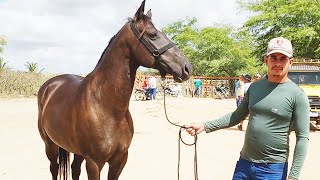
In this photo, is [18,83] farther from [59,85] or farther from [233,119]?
[233,119]

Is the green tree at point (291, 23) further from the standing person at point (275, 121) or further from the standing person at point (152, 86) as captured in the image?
the standing person at point (275, 121)

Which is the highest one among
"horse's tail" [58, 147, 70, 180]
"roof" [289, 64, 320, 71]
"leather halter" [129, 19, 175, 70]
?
"roof" [289, 64, 320, 71]

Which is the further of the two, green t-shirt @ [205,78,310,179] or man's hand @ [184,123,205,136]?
man's hand @ [184,123,205,136]

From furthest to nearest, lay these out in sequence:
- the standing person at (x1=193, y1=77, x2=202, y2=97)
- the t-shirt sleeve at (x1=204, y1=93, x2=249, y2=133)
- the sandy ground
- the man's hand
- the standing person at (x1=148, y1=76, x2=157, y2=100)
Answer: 1. the standing person at (x1=193, y1=77, x2=202, y2=97)
2. the standing person at (x1=148, y1=76, x2=157, y2=100)
3. the sandy ground
4. the man's hand
5. the t-shirt sleeve at (x1=204, y1=93, x2=249, y2=133)

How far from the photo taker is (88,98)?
11.2 feet

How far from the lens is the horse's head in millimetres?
3090

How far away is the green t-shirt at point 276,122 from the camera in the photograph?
2.28 meters

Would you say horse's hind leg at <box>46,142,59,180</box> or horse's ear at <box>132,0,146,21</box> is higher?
horse's ear at <box>132,0,146,21</box>

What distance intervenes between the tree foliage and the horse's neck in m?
31.8

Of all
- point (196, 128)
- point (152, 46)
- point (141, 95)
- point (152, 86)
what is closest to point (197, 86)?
point (141, 95)

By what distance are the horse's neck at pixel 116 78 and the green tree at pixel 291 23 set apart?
2083 cm

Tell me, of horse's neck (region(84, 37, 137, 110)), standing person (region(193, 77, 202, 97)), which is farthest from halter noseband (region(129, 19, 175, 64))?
standing person (region(193, 77, 202, 97))

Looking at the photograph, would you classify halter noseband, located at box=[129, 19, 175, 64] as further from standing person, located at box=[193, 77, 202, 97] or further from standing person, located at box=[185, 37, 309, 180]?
standing person, located at box=[193, 77, 202, 97]

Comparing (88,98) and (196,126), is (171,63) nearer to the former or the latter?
(196,126)
